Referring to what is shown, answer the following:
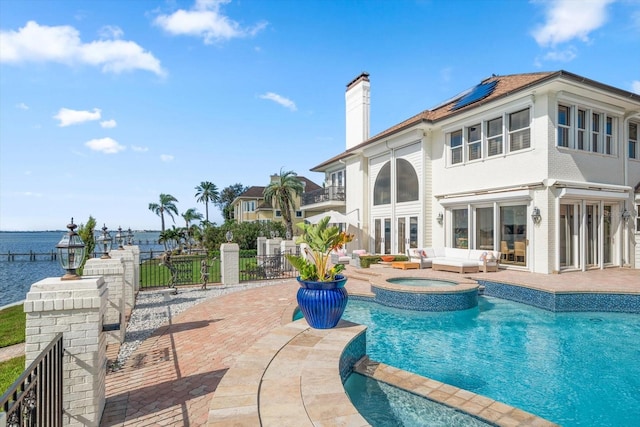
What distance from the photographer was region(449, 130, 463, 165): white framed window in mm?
16562

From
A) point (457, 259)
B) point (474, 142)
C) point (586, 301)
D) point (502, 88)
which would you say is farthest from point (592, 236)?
point (502, 88)

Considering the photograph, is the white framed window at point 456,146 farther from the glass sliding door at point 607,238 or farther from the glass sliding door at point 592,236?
the glass sliding door at point 607,238

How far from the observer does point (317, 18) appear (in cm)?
1520

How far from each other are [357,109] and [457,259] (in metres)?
13.6

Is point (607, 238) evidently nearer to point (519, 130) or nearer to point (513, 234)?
point (513, 234)

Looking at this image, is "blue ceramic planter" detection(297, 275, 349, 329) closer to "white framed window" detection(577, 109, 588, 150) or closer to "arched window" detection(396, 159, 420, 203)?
"arched window" detection(396, 159, 420, 203)

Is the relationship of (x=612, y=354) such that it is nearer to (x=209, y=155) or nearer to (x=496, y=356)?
(x=496, y=356)

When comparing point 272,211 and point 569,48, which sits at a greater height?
point 569,48

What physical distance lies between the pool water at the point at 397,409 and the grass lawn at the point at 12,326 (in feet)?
21.6

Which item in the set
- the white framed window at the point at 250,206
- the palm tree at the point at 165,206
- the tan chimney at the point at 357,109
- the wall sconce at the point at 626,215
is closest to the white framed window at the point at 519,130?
the wall sconce at the point at 626,215

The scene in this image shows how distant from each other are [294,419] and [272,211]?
42588 millimetres

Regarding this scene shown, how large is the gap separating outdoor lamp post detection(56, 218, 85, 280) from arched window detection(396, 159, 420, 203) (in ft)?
53.0

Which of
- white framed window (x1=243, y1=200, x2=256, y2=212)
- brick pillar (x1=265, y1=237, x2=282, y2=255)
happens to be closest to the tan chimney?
brick pillar (x1=265, y1=237, x2=282, y2=255)

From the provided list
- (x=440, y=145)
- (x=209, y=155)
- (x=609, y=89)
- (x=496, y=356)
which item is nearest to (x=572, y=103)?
(x=609, y=89)
